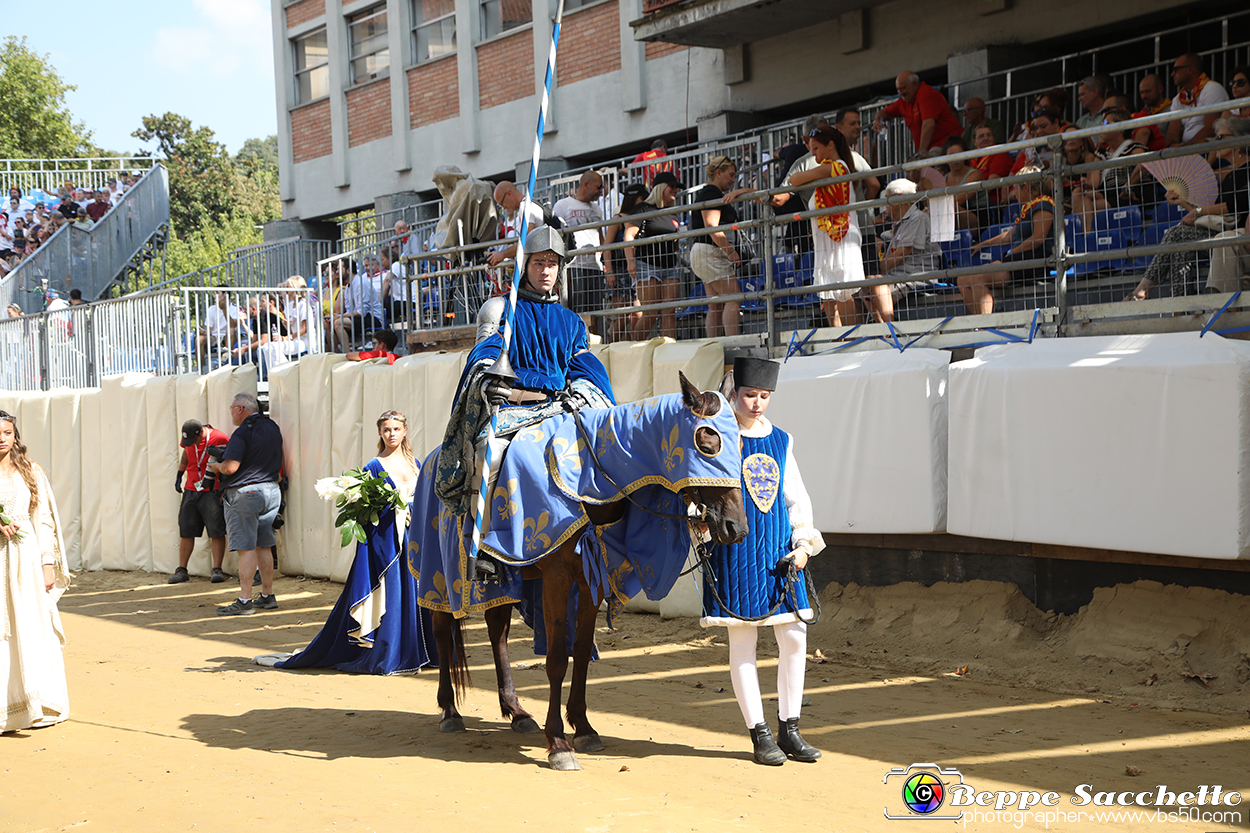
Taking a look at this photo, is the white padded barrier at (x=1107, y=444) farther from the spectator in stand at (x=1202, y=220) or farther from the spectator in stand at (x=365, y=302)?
the spectator in stand at (x=365, y=302)

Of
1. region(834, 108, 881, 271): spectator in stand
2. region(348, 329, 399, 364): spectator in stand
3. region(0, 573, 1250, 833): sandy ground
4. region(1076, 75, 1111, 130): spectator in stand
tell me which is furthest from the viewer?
region(348, 329, 399, 364): spectator in stand

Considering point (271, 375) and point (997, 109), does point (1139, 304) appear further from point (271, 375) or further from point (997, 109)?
point (271, 375)

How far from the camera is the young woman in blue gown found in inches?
369

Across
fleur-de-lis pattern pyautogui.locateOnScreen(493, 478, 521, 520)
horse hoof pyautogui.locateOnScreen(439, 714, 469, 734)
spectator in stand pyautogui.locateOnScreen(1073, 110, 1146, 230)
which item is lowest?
horse hoof pyautogui.locateOnScreen(439, 714, 469, 734)

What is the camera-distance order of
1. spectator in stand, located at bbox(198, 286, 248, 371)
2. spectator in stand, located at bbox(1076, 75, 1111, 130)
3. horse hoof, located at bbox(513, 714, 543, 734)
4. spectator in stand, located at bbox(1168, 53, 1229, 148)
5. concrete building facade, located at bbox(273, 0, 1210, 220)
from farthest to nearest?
1. spectator in stand, located at bbox(198, 286, 248, 371)
2. concrete building facade, located at bbox(273, 0, 1210, 220)
3. spectator in stand, located at bbox(1076, 75, 1111, 130)
4. spectator in stand, located at bbox(1168, 53, 1229, 148)
5. horse hoof, located at bbox(513, 714, 543, 734)

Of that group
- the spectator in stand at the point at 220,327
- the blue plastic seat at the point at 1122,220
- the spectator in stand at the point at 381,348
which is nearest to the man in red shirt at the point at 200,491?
the spectator in stand at the point at 220,327

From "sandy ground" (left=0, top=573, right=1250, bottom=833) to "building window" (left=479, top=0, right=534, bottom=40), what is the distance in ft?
46.0

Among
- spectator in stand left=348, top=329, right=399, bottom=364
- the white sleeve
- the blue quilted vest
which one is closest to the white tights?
the blue quilted vest

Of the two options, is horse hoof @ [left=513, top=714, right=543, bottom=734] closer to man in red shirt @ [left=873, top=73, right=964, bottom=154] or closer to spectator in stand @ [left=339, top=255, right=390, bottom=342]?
man in red shirt @ [left=873, top=73, right=964, bottom=154]

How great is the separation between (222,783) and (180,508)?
9767mm

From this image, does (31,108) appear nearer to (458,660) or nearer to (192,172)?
(192,172)

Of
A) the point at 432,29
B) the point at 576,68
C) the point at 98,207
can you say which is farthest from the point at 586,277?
the point at 98,207

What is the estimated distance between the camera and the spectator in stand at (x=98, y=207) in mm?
30156

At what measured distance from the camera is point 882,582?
9164 mm
